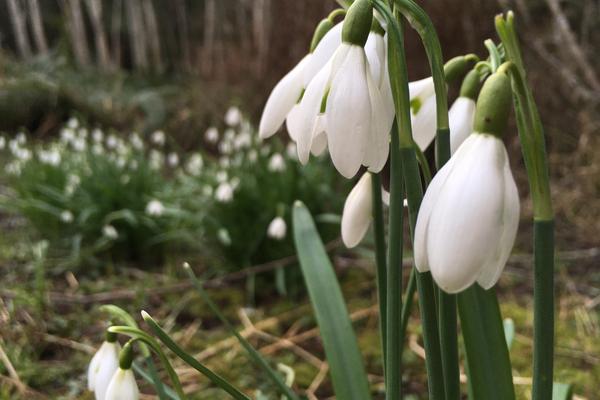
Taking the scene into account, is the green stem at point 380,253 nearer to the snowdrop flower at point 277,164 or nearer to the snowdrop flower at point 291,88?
the snowdrop flower at point 291,88

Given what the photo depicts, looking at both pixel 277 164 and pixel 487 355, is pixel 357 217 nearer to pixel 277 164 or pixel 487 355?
pixel 487 355

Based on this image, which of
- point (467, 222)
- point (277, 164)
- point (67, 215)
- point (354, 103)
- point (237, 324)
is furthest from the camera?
point (67, 215)

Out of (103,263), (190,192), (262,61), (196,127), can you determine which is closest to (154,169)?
(190,192)

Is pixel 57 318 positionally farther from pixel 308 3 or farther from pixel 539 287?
pixel 308 3

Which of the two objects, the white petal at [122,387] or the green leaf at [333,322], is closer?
the white petal at [122,387]

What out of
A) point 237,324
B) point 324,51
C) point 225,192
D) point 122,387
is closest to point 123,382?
point 122,387

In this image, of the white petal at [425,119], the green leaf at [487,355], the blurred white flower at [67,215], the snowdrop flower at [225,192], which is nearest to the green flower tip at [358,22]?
the white petal at [425,119]
